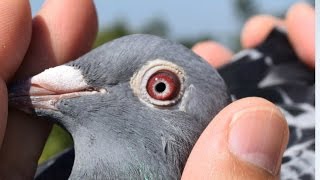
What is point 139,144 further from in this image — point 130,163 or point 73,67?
point 73,67

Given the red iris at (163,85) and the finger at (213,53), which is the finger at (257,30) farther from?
the red iris at (163,85)

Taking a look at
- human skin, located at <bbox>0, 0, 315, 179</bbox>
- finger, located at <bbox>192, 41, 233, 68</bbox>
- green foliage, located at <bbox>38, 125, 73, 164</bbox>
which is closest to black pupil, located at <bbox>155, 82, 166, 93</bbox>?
human skin, located at <bbox>0, 0, 315, 179</bbox>

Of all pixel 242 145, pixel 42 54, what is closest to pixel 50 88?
pixel 42 54

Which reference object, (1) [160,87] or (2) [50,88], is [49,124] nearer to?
(2) [50,88]

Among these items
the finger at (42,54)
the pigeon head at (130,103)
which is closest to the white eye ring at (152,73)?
the pigeon head at (130,103)

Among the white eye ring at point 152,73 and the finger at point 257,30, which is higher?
the white eye ring at point 152,73

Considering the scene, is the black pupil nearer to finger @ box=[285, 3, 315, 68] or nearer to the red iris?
the red iris
